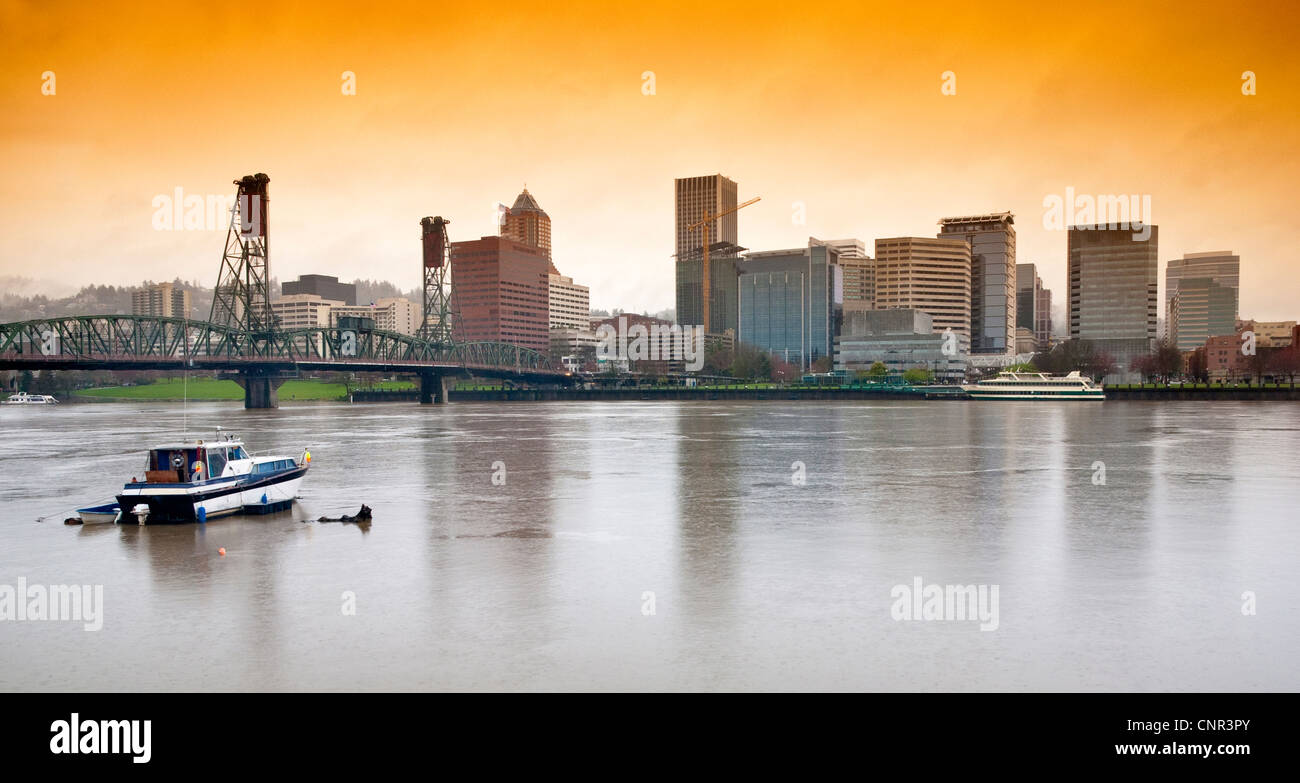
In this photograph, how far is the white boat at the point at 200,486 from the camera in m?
24.4

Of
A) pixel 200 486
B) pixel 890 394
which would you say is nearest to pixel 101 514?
pixel 200 486

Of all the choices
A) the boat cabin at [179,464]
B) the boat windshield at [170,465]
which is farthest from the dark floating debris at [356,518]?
the boat windshield at [170,465]

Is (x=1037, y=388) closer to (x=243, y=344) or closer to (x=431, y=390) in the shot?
(x=431, y=390)

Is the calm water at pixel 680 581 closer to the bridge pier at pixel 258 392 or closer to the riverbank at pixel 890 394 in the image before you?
the bridge pier at pixel 258 392

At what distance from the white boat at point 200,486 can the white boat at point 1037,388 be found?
143m

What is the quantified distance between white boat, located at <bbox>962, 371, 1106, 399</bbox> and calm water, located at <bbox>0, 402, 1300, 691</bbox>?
123 meters

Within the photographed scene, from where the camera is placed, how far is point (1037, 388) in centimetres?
15800

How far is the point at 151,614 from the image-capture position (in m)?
15.0

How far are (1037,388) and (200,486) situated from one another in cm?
15652

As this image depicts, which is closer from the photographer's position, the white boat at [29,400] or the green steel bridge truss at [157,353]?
the green steel bridge truss at [157,353]

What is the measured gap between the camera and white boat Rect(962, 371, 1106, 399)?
5886 inches

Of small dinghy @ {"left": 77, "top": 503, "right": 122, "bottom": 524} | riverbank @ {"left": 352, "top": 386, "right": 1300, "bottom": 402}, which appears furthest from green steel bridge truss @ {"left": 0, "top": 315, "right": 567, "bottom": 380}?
small dinghy @ {"left": 77, "top": 503, "right": 122, "bottom": 524}

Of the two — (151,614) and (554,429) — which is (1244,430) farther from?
(151,614)
